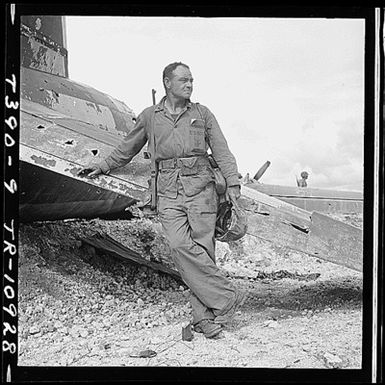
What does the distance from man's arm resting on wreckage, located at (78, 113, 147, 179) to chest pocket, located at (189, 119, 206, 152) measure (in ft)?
0.70

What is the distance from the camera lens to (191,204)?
9.77 ft

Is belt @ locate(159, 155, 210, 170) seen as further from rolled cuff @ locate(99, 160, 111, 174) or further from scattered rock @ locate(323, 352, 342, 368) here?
scattered rock @ locate(323, 352, 342, 368)

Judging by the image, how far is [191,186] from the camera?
2.97 meters

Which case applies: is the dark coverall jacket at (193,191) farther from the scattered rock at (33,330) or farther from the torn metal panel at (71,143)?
the scattered rock at (33,330)

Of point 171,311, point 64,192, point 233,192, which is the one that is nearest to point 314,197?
point 233,192

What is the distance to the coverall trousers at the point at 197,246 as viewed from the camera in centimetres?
297

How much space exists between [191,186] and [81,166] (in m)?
0.51

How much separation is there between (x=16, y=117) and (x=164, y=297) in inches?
41.4

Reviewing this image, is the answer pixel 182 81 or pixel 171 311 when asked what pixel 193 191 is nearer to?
pixel 182 81

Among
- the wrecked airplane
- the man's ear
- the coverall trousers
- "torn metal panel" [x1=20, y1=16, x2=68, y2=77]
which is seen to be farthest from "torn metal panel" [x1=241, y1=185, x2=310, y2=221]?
"torn metal panel" [x1=20, y1=16, x2=68, y2=77]

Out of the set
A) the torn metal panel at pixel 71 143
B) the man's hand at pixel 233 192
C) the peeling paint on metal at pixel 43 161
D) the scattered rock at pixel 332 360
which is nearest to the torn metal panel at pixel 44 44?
the torn metal panel at pixel 71 143

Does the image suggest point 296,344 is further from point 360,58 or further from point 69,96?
point 69,96

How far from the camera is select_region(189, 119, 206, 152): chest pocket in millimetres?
2975
